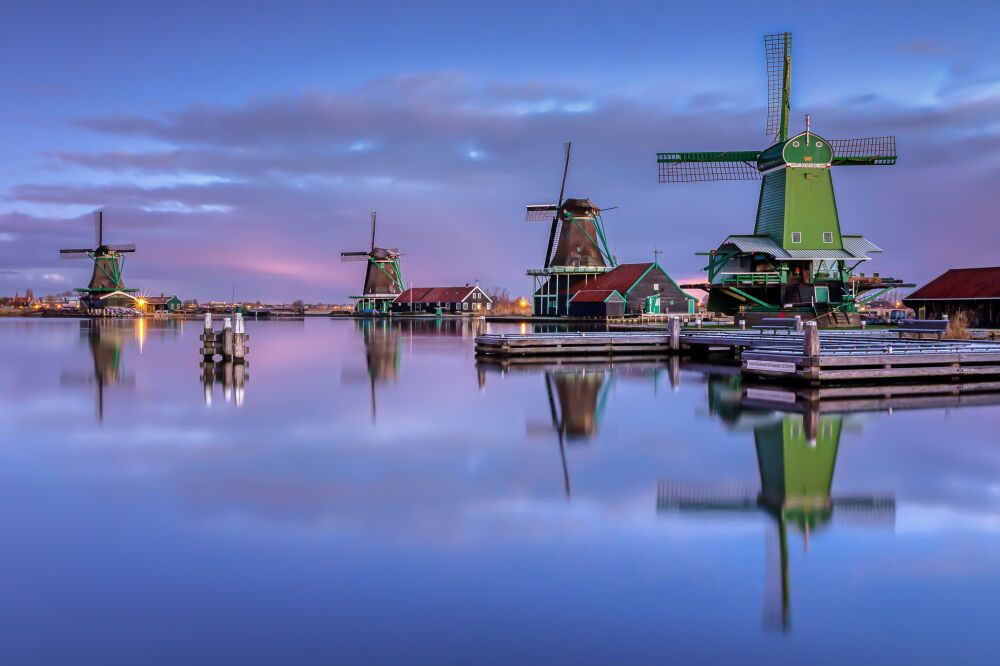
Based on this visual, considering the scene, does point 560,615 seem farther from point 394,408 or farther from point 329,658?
point 394,408

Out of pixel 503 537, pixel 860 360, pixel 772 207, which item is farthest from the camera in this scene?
pixel 772 207

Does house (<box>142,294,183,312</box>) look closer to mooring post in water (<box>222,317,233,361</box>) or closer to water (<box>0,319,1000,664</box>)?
mooring post in water (<box>222,317,233,361</box>)

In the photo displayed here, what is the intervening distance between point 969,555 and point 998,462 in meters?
4.71

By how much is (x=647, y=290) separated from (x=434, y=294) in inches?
1469

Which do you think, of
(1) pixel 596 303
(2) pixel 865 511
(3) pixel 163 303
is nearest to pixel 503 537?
(2) pixel 865 511

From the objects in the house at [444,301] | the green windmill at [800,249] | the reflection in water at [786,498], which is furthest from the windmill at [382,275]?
the reflection in water at [786,498]

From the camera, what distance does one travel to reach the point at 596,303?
52.9 meters

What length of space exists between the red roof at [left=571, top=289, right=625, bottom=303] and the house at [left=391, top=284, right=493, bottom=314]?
28480mm

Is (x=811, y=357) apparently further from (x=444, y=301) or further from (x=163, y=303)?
(x=163, y=303)

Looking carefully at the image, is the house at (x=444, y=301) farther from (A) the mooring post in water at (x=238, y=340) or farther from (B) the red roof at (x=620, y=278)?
(A) the mooring post in water at (x=238, y=340)

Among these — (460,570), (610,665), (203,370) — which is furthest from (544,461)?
(203,370)

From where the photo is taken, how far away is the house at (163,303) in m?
108

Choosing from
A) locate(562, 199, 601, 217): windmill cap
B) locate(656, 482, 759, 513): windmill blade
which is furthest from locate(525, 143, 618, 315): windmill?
locate(656, 482, 759, 513): windmill blade

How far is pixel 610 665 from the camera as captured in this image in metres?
4.77
